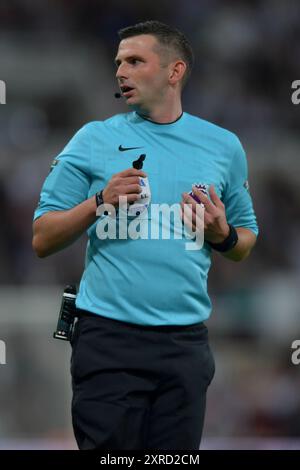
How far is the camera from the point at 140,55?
→ 3.24 m

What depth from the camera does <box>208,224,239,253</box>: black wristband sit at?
3.25 metres

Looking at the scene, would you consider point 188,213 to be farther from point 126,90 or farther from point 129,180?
point 126,90

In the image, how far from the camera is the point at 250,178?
833cm

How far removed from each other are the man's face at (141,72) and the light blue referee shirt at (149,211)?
87 millimetres

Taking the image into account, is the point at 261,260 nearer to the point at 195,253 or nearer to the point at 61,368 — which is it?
the point at 61,368

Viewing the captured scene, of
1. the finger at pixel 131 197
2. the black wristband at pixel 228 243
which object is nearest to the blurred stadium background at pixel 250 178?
the black wristband at pixel 228 243

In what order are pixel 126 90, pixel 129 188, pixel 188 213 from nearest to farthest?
pixel 129 188 < pixel 188 213 < pixel 126 90

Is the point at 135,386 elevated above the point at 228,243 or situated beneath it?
situated beneath

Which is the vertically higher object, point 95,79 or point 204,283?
point 95,79

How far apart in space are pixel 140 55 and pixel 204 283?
732 mm

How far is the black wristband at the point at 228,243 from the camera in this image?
3.25 meters

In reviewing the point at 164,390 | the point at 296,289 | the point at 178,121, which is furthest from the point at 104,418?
the point at 296,289

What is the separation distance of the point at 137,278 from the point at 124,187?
285 millimetres

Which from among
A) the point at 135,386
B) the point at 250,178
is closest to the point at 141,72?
the point at 135,386
